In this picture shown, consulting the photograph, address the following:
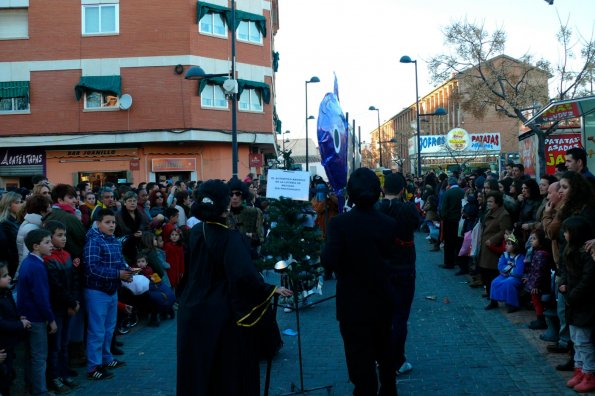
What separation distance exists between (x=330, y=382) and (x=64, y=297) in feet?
9.76

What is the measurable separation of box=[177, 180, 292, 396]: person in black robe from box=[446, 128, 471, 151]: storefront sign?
38.9 meters

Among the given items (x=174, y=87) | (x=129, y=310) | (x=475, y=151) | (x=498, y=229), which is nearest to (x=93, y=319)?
(x=129, y=310)

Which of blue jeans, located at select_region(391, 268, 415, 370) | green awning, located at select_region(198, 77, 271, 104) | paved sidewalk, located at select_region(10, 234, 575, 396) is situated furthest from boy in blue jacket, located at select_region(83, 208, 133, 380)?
green awning, located at select_region(198, 77, 271, 104)

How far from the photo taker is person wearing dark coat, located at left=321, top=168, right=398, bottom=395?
520cm

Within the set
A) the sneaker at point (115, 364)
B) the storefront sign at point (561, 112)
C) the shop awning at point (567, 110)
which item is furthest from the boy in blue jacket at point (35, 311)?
the storefront sign at point (561, 112)

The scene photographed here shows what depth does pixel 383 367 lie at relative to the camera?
5.58m

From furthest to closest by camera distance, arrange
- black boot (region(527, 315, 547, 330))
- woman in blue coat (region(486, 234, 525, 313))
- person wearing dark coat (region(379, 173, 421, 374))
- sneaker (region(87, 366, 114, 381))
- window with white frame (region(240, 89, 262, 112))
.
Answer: window with white frame (region(240, 89, 262, 112))
woman in blue coat (region(486, 234, 525, 313))
black boot (region(527, 315, 547, 330))
sneaker (region(87, 366, 114, 381))
person wearing dark coat (region(379, 173, 421, 374))

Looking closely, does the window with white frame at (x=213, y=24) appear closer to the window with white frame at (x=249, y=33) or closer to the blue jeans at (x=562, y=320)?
the window with white frame at (x=249, y=33)

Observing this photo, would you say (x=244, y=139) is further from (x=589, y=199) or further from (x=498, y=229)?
(x=589, y=199)

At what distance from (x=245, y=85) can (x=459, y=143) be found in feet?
58.3

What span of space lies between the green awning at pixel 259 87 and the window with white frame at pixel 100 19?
6088 mm

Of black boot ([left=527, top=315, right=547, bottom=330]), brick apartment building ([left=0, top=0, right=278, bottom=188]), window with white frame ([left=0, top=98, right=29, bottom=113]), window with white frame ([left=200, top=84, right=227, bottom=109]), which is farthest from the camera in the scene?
window with white frame ([left=200, top=84, right=227, bottom=109])

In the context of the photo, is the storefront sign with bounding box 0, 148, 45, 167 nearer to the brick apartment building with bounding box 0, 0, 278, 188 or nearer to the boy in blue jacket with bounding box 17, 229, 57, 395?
the brick apartment building with bounding box 0, 0, 278, 188

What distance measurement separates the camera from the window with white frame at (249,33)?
1237 inches
